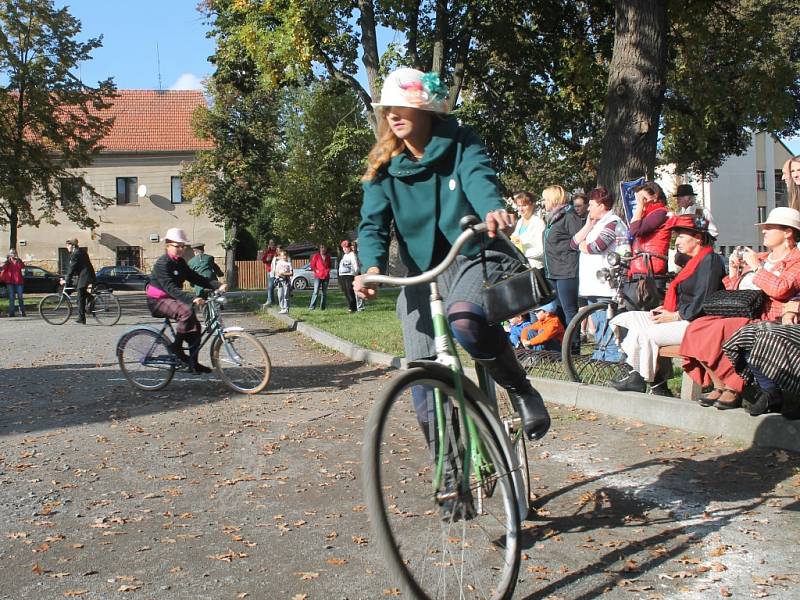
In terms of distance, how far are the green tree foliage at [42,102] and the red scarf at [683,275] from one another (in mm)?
28652

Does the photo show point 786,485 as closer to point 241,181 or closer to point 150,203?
point 241,181

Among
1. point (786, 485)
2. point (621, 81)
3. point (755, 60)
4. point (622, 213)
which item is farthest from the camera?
point (755, 60)

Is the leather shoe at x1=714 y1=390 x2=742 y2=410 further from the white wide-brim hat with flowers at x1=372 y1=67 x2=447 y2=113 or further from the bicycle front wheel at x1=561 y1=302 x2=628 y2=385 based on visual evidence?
the white wide-brim hat with flowers at x1=372 y1=67 x2=447 y2=113

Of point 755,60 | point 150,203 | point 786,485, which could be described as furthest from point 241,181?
point 786,485

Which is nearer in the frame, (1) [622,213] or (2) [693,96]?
(1) [622,213]

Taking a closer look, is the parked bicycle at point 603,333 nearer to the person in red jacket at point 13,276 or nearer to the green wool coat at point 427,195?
the green wool coat at point 427,195

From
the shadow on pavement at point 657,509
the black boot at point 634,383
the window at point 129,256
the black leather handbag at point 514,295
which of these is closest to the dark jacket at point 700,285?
the black boot at point 634,383

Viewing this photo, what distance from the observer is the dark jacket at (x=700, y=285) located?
7035 millimetres

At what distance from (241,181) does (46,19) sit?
17.2 m

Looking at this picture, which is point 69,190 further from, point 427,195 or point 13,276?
point 427,195

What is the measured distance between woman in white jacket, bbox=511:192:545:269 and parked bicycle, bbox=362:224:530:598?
25.1ft

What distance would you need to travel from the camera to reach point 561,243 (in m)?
10.6

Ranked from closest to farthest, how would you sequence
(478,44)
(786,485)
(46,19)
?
(786,485), (478,44), (46,19)

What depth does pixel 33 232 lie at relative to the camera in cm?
5794
